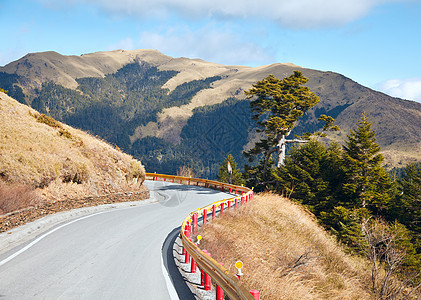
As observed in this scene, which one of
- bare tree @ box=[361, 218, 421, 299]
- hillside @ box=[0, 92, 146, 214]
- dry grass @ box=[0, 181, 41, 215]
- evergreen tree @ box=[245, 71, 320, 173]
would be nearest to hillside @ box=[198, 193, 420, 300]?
bare tree @ box=[361, 218, 421, 299]

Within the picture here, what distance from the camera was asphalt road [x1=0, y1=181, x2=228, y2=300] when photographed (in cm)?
563

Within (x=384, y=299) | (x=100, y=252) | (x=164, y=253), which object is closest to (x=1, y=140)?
(x=100, y=252)

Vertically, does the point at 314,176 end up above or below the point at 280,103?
below

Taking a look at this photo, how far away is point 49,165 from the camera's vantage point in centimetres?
1561

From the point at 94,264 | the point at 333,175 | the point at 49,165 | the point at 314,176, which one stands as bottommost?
the point at 314,176

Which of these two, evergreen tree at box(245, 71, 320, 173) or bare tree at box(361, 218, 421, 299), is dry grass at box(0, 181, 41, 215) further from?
evergreen tree at box(245, 71, 320, 173)

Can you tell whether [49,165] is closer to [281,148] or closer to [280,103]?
[280,103]

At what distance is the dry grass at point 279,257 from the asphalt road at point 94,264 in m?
1.55

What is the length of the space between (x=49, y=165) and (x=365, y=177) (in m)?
26.2

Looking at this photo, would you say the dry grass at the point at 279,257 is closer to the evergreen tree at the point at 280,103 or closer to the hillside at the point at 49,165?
the hillside at the point at 49,165

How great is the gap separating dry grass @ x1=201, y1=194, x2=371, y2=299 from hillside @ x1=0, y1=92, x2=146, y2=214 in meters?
7.99

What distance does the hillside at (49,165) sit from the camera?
527 inches

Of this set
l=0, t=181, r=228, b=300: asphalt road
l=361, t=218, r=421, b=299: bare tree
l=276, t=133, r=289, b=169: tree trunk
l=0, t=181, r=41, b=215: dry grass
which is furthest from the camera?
l=276, t=133, r=289, b=169: tree trunk

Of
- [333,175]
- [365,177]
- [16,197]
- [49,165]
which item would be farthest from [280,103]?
[16,197]
